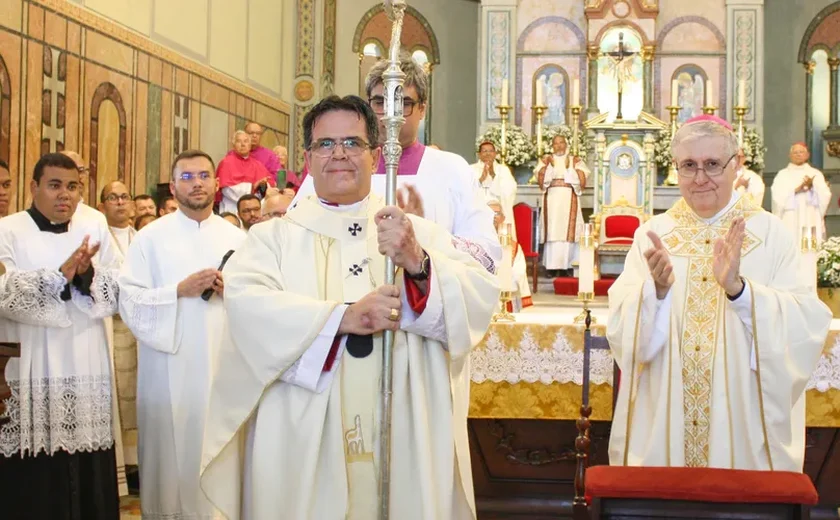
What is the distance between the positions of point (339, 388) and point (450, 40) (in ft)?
50.7

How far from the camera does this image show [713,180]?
354cm

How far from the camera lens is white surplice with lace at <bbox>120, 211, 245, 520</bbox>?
4.69 metres

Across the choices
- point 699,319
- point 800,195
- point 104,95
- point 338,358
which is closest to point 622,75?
point 800,195

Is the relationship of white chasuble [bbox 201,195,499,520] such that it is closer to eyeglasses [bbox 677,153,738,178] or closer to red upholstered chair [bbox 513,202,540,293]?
eyeglasses [bbox 677,153,738,178]

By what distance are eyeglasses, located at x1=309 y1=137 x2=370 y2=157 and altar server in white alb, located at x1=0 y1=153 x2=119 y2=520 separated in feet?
5.65

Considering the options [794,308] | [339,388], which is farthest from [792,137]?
[339,388]

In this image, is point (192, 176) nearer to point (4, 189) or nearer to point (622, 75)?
point (4, 189)

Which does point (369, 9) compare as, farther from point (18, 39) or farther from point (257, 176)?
point (18, 39)

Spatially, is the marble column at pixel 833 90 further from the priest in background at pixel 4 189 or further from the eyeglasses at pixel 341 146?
the eyeglasses at pixel 341 146

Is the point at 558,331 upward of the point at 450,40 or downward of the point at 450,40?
downward

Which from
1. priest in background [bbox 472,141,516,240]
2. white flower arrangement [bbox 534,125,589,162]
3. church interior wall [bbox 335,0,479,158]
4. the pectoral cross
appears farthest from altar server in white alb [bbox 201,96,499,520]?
church interior wall [bbox 335,0,479,158]

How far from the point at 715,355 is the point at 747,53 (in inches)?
534

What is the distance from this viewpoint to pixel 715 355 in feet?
11.9

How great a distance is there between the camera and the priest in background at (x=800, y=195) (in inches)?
561
